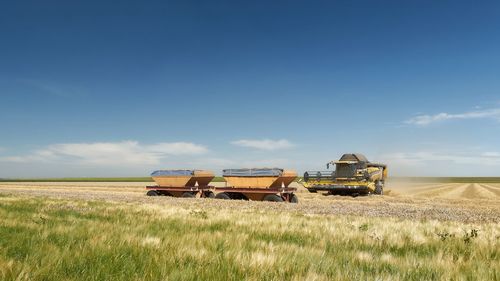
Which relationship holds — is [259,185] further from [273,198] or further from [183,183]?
[183,183]

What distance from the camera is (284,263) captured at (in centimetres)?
407

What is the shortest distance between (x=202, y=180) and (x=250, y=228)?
2466cm

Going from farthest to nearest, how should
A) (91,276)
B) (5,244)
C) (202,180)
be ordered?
→ (202,180)
(5,244)
(91,276)

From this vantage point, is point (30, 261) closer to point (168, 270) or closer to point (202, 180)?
point (168, 270)

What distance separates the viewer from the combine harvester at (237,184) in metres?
27.2

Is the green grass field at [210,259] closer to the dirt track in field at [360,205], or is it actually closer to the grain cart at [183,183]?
the dirt track in field at [360,205]

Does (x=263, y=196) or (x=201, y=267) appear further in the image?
(x=263, y=196)

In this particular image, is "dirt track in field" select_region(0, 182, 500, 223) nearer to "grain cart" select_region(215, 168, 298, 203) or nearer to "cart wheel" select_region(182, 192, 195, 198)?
"grain cart" select_region(215, 168, 298, 203)

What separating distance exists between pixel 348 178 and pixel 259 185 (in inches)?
416

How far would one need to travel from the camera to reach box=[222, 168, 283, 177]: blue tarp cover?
1073 inches

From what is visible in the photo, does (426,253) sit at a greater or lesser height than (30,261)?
lesser

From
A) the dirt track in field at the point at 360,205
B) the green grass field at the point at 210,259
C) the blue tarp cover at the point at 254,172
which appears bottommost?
the dirt track in field at the point at 360,205

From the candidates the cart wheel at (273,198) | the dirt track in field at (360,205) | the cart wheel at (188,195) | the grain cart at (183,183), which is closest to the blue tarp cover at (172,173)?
the grain cart at (183,183)

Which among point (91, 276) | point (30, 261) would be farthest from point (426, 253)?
point (30, 261)
